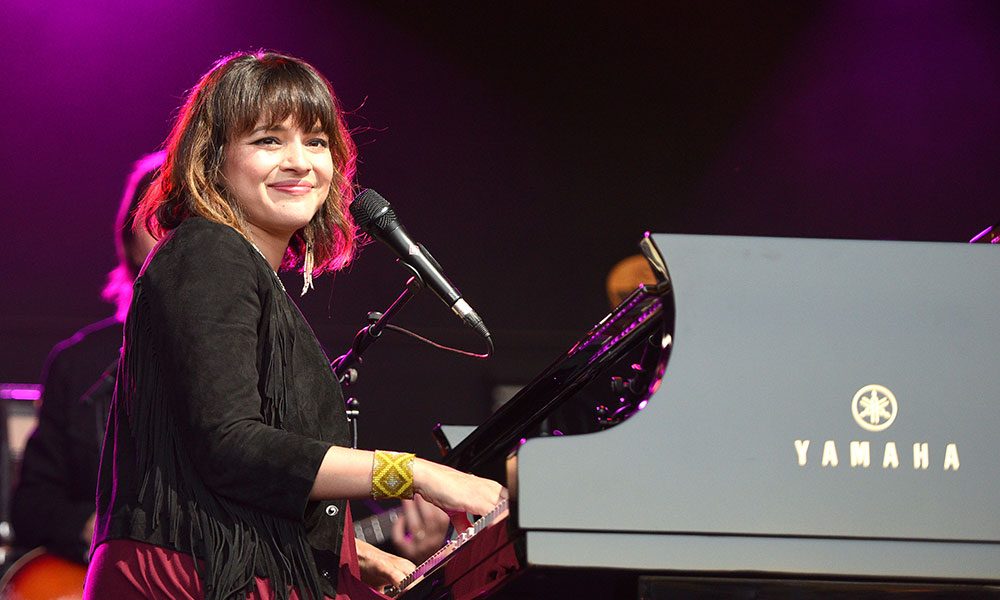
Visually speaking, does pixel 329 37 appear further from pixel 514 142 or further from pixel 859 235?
pixel 859 235

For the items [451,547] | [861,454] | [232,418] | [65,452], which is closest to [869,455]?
[861,454]

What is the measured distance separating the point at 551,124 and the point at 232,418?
398 centimetres

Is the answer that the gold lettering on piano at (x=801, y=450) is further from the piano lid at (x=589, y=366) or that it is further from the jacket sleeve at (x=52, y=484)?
the jacket sleeve at (x=52, y=484)

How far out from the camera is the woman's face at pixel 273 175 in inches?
83.3

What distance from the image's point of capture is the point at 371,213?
237 cm

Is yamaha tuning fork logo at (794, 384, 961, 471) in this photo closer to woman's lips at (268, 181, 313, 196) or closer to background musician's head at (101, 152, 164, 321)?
woman's lips at (268, 181, 313, 196)

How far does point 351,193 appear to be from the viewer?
8.46 ft

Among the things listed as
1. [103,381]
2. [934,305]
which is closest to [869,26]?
[103,381]

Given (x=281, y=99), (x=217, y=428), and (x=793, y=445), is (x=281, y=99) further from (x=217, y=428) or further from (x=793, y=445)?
(x=793, y=445)

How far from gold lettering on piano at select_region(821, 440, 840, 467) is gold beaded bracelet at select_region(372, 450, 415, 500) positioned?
1.99 ft

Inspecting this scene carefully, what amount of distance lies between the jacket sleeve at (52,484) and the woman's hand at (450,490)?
101 inches

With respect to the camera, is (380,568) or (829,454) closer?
(829,454)

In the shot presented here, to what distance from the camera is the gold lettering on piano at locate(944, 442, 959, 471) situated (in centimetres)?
176

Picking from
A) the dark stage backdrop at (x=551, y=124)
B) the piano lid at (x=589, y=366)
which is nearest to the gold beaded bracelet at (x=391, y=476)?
the piano lid at (x=589, y=366)
